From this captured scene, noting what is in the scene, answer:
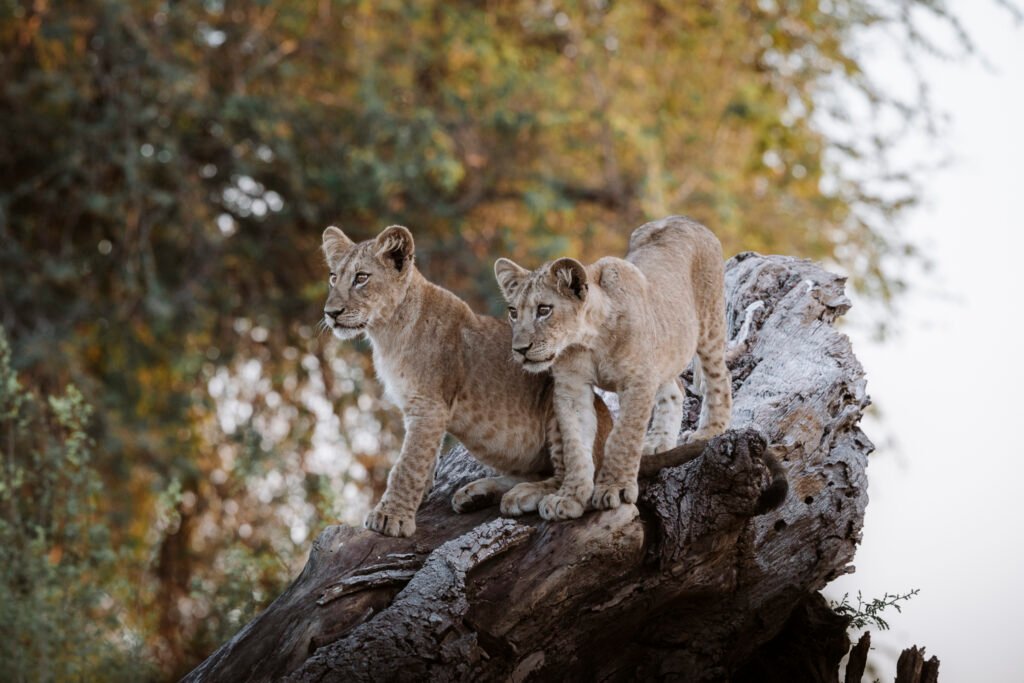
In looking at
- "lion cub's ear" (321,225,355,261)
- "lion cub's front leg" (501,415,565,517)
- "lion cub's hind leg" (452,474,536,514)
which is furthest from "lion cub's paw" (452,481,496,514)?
"lion cub's ear" (321,225,355,261)

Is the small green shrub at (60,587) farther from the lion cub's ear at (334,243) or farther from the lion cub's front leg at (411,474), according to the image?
the lion cub's front leg at (411,474)

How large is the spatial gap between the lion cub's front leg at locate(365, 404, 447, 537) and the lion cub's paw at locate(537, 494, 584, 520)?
1.77 ft

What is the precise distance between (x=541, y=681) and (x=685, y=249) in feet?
7.13

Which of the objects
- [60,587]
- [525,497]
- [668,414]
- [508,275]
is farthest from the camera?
[60,587]

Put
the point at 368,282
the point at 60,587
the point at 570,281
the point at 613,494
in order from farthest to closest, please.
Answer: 1. the point at 60,587
2. the point at 368,282
3. the point at 570,281
4. the point at 613,494

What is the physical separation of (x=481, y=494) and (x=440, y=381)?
49 cm

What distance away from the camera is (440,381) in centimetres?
515

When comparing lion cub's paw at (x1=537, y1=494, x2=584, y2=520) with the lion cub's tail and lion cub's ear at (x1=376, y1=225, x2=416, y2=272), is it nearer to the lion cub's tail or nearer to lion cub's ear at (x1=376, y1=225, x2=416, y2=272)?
the lion cub's tail

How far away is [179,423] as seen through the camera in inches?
425

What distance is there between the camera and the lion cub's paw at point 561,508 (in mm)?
4727

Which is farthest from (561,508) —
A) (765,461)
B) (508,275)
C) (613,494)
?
(508,275)

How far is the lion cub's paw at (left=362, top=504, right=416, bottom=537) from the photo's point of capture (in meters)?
4.91

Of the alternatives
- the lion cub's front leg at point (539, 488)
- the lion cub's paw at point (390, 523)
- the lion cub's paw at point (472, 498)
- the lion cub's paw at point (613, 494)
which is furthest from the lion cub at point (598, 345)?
the lion cub's paw at point (390, 523)

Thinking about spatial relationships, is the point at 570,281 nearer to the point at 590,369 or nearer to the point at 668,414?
the point at 590,369
